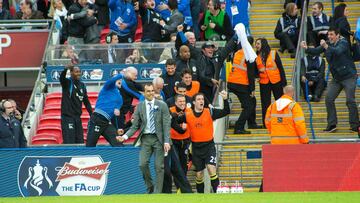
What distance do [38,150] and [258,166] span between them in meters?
3.91

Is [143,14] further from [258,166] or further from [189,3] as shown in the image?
[258,166]

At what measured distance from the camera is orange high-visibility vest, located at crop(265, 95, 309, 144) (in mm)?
22516

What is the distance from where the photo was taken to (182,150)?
23094mm

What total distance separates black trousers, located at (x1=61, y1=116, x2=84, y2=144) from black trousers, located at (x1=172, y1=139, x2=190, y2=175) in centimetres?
320

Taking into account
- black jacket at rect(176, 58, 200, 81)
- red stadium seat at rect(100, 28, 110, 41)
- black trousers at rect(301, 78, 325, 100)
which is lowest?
black trousers at rect(301, 78, 325, 100)

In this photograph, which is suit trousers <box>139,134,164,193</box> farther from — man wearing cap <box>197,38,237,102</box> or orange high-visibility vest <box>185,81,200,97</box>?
man wearing cap <box>197,38,237,102</box>

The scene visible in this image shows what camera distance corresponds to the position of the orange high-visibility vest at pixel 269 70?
25.6 meters

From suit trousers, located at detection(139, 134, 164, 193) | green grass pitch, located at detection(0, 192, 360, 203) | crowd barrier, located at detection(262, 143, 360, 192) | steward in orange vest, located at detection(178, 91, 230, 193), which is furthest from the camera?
steward in orange vest, located at detection(178, 91, 230, 193)

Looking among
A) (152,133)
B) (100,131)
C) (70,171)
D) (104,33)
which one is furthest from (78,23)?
(152,133)

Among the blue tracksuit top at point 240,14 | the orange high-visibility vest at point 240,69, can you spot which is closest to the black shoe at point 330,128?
the orange high-visibility vest at point 240,69

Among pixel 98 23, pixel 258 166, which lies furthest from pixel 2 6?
pixel 258 166

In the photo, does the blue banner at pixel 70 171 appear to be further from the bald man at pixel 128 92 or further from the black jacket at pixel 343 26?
the black jacket at pixel 343 26

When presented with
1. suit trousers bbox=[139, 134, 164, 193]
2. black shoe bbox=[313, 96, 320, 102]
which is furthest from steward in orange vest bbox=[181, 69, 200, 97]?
black shoe bbox=[313, 96, 320, 102]

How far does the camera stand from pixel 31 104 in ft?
90.2
